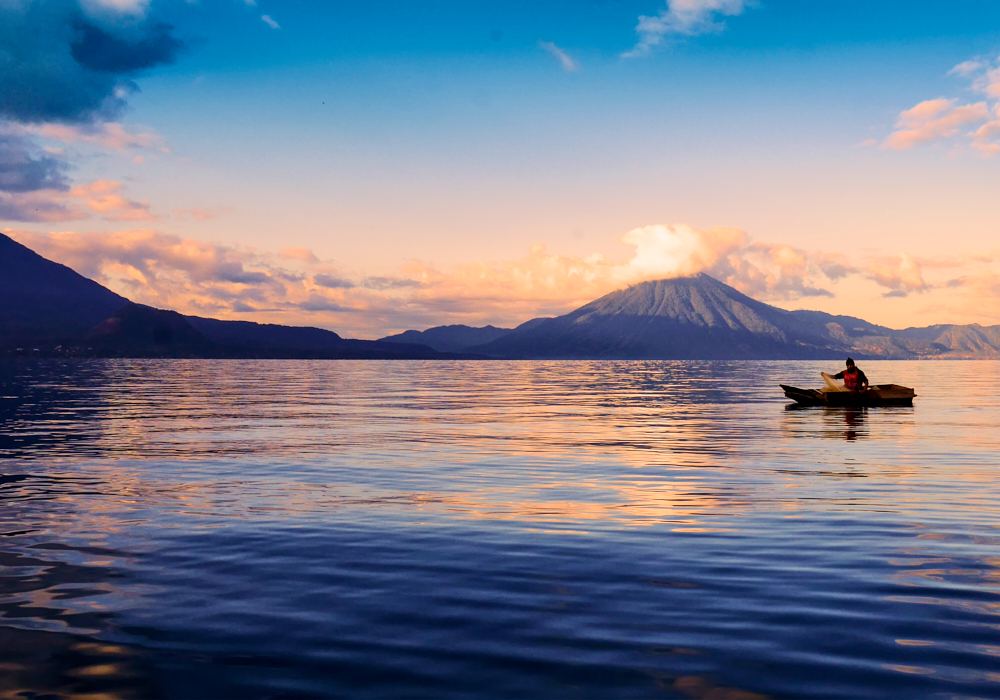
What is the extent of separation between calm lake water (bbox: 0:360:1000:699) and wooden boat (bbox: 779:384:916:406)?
2461 centimetres

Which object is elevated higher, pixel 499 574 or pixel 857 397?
pixel 857 397

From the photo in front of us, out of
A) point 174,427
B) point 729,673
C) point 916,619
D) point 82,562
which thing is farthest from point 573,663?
point 174,427

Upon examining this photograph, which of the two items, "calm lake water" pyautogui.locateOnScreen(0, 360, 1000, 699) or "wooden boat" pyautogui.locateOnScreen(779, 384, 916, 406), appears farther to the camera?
"wooden boat" pyautogui.locateOnScreen(779, 384, 916, 406)

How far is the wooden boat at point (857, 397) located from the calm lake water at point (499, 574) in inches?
969

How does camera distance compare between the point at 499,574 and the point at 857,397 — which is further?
the point at 857,397

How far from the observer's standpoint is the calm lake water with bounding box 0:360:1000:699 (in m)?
7.33

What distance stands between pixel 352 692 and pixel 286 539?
21.9ft

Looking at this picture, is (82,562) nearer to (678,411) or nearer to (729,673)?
(729,673)

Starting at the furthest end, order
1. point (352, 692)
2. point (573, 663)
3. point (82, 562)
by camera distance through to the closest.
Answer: point (82, 562), point (573, 663), point (352, 692)

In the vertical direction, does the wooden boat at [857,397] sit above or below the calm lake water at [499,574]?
above

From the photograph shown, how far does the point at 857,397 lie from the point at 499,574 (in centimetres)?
4558

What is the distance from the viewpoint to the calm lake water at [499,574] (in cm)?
733

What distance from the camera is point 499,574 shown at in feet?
35.5

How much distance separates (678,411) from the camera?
4741cm
